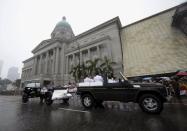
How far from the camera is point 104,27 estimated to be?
39344mm

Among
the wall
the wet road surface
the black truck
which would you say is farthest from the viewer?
the wall

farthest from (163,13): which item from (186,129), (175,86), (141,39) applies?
(186,129)

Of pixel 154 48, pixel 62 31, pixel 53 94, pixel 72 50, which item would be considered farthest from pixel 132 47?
pixel 62 31

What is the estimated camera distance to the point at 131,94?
5.94 metres

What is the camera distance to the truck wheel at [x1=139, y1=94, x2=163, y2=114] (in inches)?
202

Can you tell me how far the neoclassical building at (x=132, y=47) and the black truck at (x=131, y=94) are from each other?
20343mm

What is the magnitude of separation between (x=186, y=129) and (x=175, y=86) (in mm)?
11231

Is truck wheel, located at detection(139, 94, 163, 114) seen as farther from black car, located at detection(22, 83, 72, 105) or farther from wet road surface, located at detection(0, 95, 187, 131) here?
black car, located at detection(22, 83, 72, 105)

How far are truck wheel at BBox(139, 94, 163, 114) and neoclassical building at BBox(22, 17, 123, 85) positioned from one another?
25.6 metres

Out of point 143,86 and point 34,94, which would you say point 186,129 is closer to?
point 143,86

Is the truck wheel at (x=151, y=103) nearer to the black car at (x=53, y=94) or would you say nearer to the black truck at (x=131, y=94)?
the black truck at (x=131, y=94)

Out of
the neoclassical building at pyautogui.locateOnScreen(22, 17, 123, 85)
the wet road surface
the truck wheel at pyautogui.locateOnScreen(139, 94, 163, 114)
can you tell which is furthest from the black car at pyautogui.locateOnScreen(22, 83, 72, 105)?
the neoclassical building at pyautogui.locateOnScreen(22, 17, 123, 85)

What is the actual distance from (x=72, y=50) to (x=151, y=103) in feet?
139

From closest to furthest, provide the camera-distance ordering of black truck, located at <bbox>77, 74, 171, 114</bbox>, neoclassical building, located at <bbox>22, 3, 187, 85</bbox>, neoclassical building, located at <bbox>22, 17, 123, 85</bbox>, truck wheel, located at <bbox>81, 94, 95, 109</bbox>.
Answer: black truck, located at <bbox>77, 74, 171, 114</bbox> → truck wheel, located at <bbox>81, 94, 95, 109</bbox> → neoclassical building, located at <bbox>22, 3, 187, 85</bbox> → neoclassical building, located at <bbox>22, 17, 123, 85</bbox>
